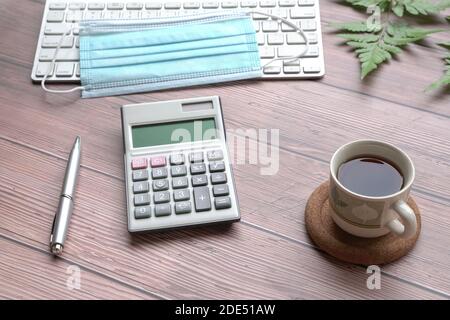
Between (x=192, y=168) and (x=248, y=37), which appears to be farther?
(x=248, y=37)

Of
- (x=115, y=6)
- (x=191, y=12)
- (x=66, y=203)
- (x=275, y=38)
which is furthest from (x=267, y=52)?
(x=66, y=203)

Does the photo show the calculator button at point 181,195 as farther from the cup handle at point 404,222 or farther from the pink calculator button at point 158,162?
the cup handle at point 404,222

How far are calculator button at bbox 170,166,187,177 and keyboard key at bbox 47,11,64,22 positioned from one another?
0.33 m

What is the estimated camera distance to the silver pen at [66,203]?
67 centimetres

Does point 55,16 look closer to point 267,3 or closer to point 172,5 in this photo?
point 172,5

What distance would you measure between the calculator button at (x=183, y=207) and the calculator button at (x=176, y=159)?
0.05 m

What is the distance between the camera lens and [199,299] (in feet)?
2.10

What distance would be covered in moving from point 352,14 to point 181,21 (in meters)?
0.24

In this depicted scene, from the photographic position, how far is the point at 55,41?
871 millimetres

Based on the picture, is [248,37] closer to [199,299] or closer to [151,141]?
[151,141]

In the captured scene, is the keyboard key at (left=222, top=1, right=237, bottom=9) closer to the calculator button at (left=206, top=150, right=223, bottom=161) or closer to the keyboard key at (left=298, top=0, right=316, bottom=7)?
the keyboard key at (left=298, top=0, right=316, bottom=7)
